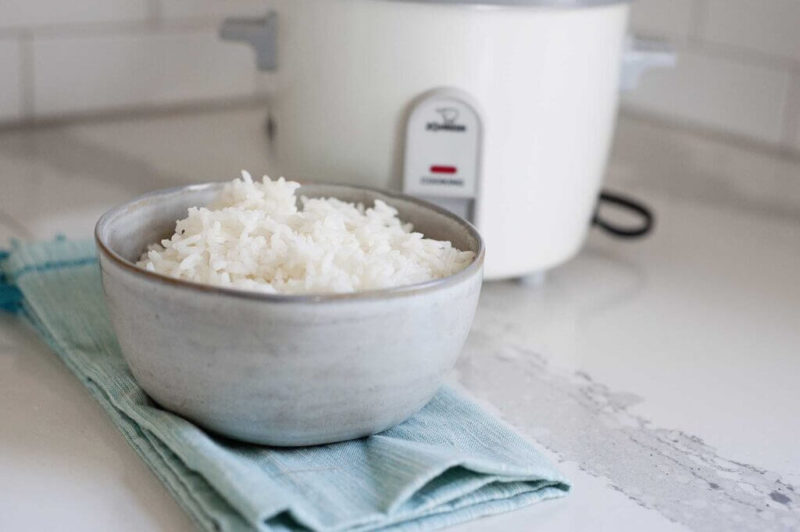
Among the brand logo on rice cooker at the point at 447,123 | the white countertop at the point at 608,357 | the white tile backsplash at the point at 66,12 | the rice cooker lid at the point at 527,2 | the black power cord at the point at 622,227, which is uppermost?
the rice cooker lid at the point at 527,2

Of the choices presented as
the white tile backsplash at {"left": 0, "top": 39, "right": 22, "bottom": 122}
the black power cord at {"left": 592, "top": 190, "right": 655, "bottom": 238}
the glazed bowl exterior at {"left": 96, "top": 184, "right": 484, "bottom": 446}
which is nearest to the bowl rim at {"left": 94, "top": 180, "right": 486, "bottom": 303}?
the glazed bowl exterior at {"left": 96, "top": 184, "right": 484, "bottom": 446}

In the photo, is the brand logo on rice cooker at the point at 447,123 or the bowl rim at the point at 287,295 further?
the brand logo on rice cooker at the point at 447,123

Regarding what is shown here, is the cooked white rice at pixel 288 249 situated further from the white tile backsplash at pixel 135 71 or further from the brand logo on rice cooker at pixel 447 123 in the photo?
the white tile backsplash at pixel 135 71

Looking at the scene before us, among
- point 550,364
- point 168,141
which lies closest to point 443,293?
point 550,364

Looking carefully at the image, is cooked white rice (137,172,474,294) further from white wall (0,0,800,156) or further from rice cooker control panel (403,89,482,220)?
white wall (0,0,800,156)

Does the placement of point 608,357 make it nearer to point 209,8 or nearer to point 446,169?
point 446,169

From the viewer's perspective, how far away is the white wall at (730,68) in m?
1.21

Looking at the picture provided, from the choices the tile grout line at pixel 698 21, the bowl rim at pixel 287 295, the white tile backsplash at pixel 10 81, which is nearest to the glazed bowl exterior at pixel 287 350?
the bowl rim at pixel 287 295

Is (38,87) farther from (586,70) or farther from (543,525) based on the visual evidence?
(543,525)

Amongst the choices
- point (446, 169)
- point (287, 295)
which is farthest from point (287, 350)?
point (446, 169)

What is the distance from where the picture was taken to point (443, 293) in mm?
586

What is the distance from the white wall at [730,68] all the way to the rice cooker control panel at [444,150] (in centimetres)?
56

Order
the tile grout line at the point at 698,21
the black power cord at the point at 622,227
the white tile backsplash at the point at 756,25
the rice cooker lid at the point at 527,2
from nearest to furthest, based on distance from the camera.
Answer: the rice cooker lid at the point at 527,2 < the black power cord at the point at 622,227 < the white tile backsplash at the point at 756,25 < the tile grout line at the point at 698,21

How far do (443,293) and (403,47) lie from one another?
27cm
